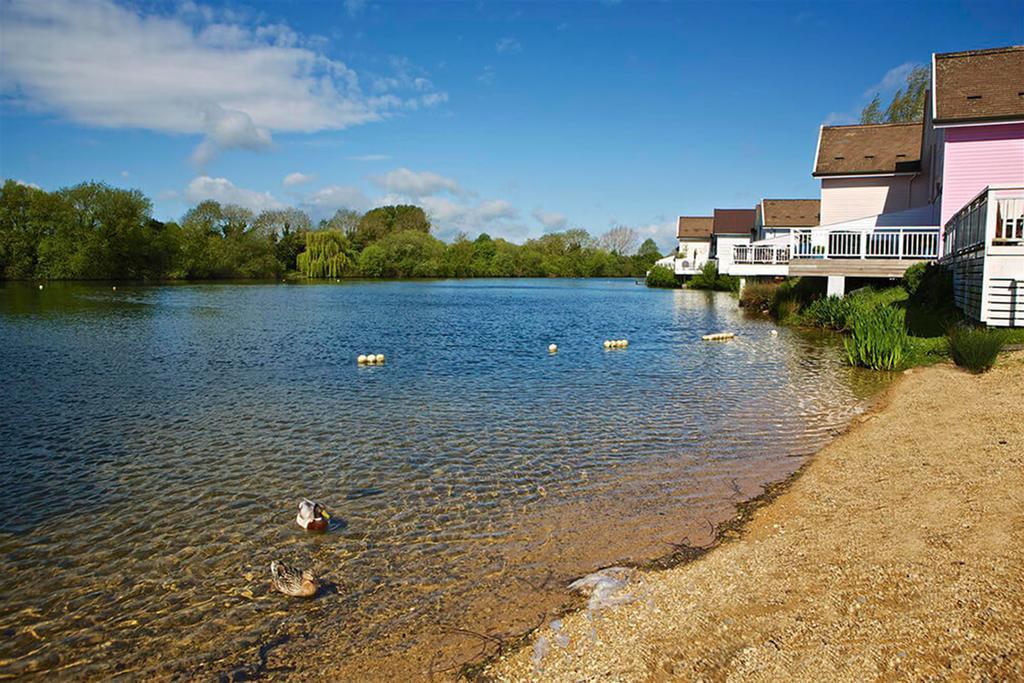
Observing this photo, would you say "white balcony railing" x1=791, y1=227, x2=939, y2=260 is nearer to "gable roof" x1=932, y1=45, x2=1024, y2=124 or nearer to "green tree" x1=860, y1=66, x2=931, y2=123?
"gable roof" x1=932, y1=45, x2=1024, y2=124

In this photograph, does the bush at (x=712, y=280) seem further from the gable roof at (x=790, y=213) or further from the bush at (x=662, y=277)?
the gable roof at (x=790, y=213)

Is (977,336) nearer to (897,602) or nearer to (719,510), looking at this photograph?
(719,510)

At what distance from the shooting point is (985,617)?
434 centimetres

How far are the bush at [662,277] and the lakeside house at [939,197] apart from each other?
34619mm

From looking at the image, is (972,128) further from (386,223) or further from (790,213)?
(386,223)

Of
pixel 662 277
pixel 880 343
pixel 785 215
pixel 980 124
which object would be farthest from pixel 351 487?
pixel 662 277

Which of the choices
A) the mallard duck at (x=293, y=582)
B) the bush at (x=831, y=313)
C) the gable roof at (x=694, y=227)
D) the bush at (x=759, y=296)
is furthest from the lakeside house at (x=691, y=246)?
the mallard duck at (x=293, y=582)

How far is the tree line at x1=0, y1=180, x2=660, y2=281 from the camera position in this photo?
7106 centimetres

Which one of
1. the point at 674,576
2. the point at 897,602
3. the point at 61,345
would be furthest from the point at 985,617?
the point at 61,345

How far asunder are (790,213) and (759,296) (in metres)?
17.4

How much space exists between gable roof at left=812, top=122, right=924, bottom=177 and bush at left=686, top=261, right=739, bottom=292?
72.8 ft

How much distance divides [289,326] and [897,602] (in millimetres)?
26160

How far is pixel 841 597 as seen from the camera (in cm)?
488

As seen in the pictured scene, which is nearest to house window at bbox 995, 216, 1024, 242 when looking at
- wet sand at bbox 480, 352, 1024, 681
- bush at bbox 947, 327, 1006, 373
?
bush at bbox 947, 327, 1006, 373
